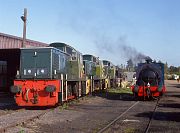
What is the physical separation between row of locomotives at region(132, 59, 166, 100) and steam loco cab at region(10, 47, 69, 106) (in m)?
6.00

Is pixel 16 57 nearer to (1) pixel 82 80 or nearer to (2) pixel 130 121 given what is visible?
(1) pixel 82 80

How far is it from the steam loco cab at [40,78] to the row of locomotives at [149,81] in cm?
600

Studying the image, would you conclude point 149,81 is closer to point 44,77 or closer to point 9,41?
point 44,77

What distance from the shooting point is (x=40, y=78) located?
1594cm

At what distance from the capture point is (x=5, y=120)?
38.3 ft

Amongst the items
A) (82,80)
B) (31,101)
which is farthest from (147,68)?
(31,101)

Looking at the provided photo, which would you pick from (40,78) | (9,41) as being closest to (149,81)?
(40,78)

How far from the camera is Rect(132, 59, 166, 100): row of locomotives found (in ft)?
69.5

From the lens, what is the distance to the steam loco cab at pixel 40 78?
15.2 metres

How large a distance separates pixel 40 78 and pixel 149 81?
27.7 ft

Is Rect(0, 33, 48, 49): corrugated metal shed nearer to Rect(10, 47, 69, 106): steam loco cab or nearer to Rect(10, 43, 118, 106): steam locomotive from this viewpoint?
Rect(10, 43, 118, 106): steam locomotive

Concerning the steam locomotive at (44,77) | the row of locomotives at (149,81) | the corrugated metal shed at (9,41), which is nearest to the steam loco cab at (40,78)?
the steam locomotive at (44,77)

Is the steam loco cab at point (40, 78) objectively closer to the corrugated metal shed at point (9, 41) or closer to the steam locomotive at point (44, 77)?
the steam locomotive at point (44, 77)

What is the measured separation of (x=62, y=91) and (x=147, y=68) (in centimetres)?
805
